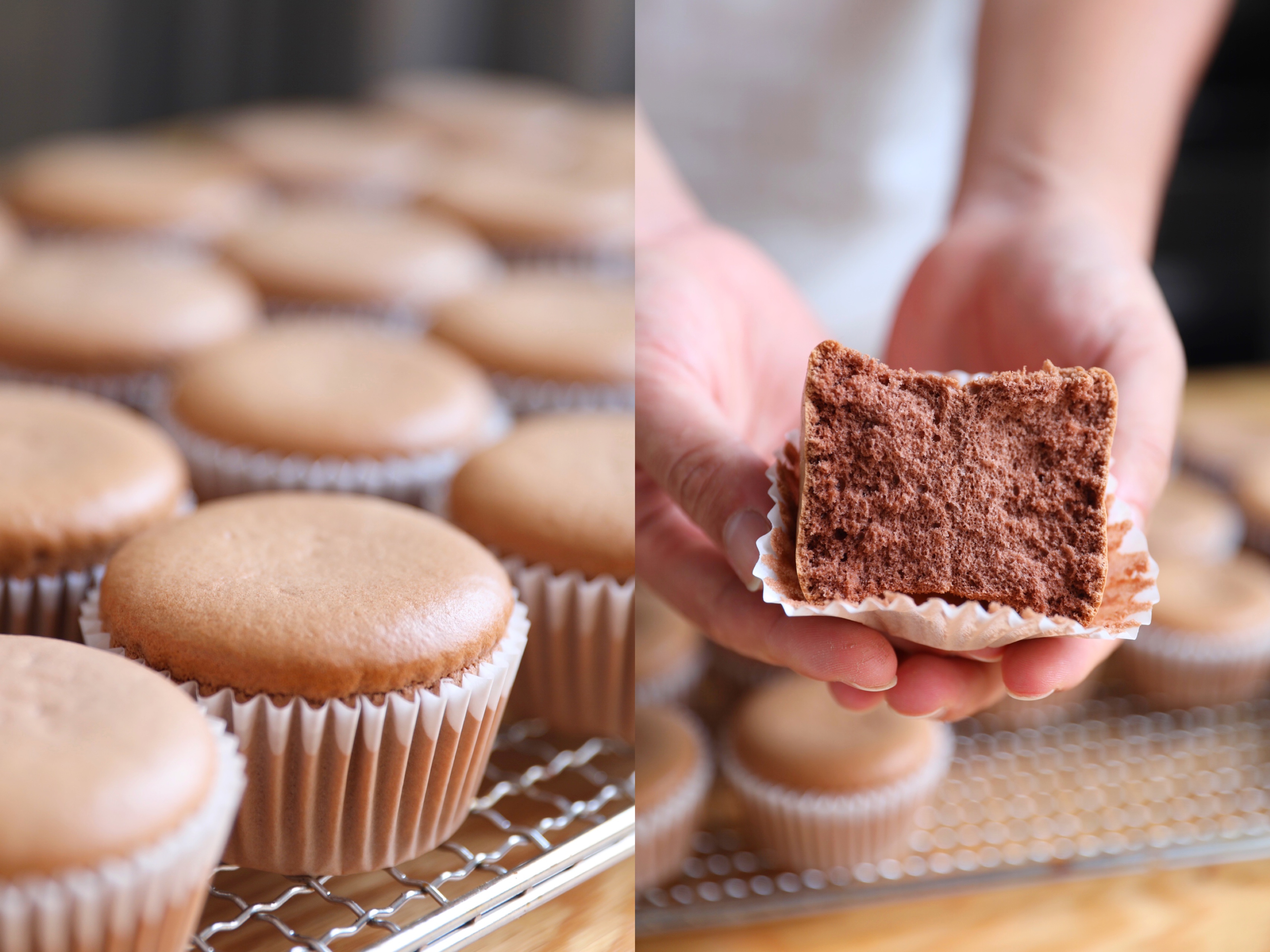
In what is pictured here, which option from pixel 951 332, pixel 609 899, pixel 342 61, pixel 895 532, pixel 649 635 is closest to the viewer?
pixel 895 532

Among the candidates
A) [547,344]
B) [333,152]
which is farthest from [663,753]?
[333,152]

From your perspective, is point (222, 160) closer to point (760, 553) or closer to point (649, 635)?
point (649, 635)

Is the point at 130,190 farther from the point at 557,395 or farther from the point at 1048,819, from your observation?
the point at 1048,819

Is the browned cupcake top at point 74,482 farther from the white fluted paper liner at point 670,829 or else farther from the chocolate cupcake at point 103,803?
the white fluted paper liner at point 670,829

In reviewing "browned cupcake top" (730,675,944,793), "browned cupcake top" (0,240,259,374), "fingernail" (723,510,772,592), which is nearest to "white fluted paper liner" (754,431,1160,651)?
"fingernail" (723,510,772,592)

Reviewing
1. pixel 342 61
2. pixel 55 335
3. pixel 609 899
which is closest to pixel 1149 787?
pixel 609 899

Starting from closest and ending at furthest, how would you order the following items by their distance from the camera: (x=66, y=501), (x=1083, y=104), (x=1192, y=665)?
(x=66, y=501)
(x=1083, y=104)
(x=1192, y=665)
